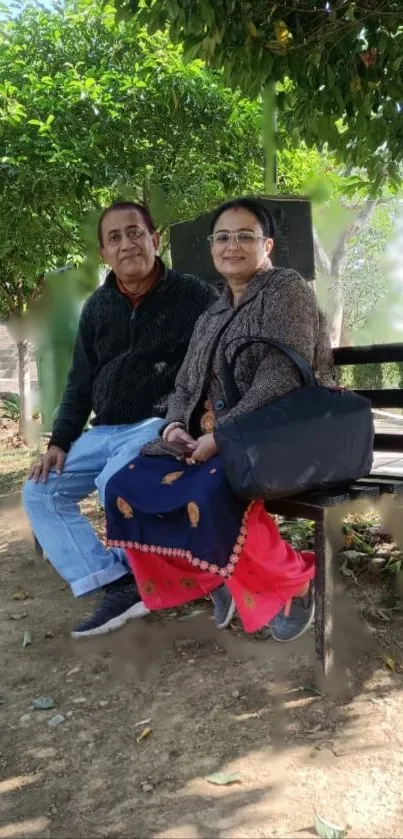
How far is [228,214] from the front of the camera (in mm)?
2818

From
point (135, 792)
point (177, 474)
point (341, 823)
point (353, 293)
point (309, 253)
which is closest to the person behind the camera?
point (341, 823)

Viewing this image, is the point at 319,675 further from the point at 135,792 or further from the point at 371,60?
the point at 371,60

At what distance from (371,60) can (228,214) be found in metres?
1.08

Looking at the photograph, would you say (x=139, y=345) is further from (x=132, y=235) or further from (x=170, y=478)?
(x=170, y=478)

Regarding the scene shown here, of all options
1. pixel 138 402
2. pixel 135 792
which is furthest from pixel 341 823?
pixel 138 402

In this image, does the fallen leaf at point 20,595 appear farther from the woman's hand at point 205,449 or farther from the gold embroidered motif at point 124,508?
the woman's hand at point 205,449

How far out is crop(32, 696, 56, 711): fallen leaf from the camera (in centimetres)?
256

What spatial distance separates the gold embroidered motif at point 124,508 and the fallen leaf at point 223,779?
3.32 ft

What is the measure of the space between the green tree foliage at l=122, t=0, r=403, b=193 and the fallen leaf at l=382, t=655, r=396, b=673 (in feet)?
7.64

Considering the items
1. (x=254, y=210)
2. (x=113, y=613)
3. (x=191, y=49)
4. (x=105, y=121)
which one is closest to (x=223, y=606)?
(x=113, y=613)

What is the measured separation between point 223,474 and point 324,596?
53 cm

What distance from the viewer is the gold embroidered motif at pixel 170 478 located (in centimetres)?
267

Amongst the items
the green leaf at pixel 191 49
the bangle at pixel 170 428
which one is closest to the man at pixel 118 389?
the bangle at pixel 170 428

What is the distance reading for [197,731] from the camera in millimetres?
2299
